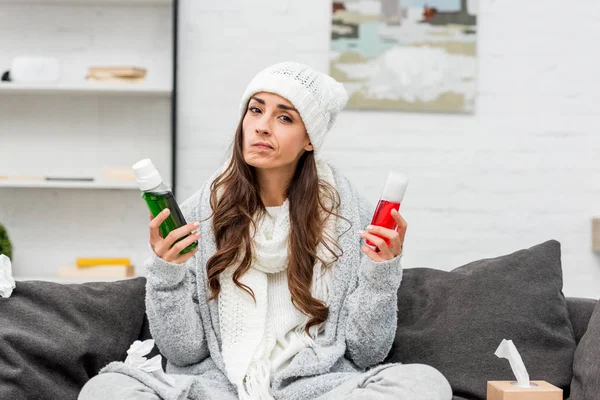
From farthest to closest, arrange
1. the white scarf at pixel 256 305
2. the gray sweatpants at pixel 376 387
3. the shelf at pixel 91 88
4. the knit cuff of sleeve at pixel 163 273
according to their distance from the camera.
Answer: the shelf at pixel 91 88 → the white scarf at pixel 256 305 → the knit cuff of sleeve at pixel 163 273 → the gray sweatpants at pixel 376 387

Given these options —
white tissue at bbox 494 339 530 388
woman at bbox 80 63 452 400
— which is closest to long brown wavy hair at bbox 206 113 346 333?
woman at bbox 80 63 452 400

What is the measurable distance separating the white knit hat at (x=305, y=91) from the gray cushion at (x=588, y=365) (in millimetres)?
872

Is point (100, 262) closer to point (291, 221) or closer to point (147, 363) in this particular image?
point (291, 221)

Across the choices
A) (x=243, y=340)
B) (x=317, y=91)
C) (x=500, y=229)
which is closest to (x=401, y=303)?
(x=243, y=340)

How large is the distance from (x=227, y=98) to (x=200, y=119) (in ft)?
0.48

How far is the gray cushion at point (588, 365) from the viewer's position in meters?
1.94

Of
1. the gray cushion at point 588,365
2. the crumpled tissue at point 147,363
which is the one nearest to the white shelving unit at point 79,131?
the crumpled tissue at point 147,363

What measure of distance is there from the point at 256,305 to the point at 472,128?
5.49 ft

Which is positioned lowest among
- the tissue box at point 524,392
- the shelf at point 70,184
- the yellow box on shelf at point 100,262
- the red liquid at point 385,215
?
the yellow box on shelf at point 100,262

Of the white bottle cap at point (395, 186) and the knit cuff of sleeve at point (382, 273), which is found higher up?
the white bottle cap at point (395, 186)

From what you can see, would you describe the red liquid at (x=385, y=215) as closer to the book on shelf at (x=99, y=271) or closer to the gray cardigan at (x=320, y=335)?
the gray cardigan at (x=320, y=335)

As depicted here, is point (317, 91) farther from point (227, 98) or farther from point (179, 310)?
point (227, 98)

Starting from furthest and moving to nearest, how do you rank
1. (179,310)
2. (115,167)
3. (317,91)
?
(115,167) < (317,91) < (179,310)

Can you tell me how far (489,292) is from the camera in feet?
7.19
